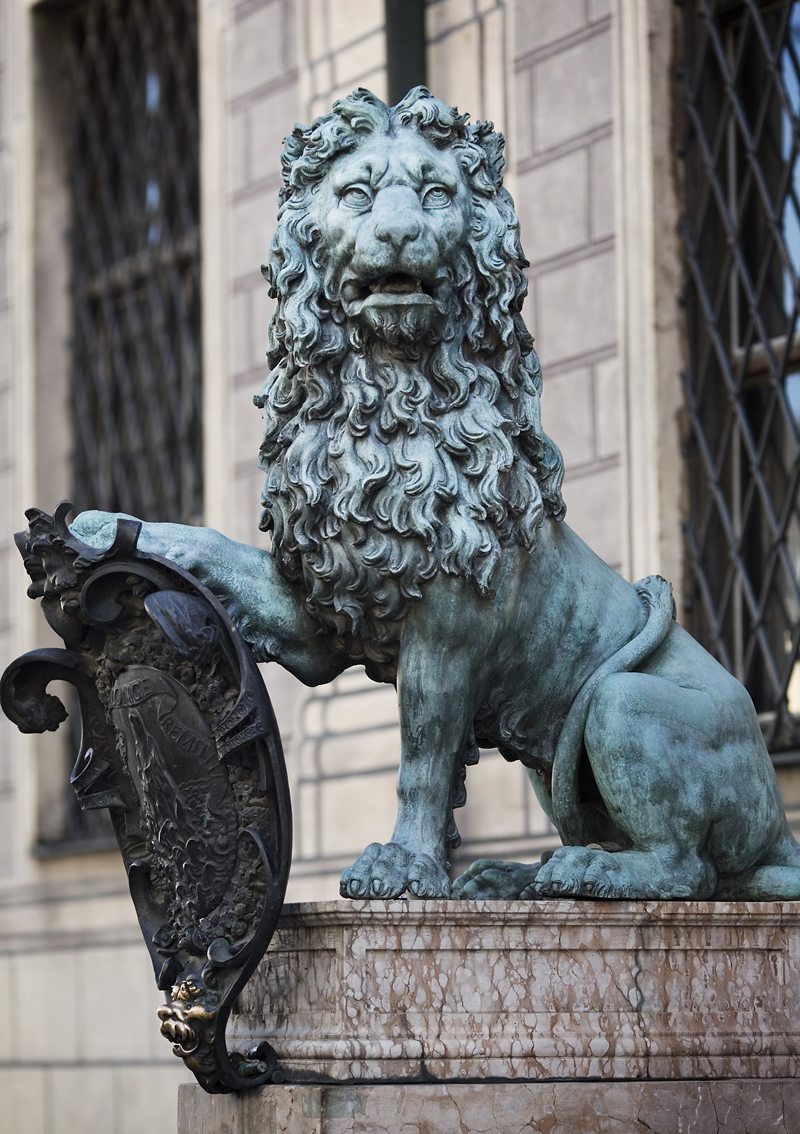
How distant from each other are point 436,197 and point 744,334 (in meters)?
4.08

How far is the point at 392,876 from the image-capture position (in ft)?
14.8

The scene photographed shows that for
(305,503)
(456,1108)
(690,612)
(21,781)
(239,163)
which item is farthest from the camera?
(21,781)

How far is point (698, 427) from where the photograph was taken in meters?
8.48

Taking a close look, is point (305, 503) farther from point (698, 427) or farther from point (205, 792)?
point (698, 427)

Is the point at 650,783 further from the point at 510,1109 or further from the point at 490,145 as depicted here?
the point at 490,145

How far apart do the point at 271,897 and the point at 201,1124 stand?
0.60 m

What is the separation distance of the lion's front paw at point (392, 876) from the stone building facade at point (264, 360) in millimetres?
3381

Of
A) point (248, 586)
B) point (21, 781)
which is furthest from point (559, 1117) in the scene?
point (21, 781)

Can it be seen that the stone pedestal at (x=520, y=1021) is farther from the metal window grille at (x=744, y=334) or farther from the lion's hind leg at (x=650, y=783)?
the metal window grille at (x=744, y=334)

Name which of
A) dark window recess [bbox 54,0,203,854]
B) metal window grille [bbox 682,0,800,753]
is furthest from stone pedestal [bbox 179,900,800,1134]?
dark window recess [bbox 54,0,203,854]

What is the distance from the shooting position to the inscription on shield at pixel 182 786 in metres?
4.56

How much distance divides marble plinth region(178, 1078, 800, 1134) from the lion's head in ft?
3.17

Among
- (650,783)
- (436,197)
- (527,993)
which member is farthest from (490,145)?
(527,993)

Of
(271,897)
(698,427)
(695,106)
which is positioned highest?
(695,106)
